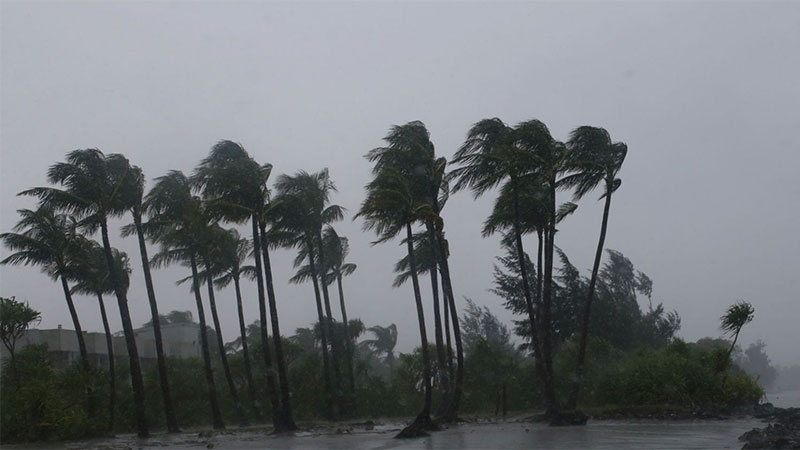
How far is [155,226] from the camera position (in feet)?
121

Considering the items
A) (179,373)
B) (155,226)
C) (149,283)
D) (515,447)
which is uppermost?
(155,226)

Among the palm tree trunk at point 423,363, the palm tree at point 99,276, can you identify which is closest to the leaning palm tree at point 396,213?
the palm tree trunk at point 423,363

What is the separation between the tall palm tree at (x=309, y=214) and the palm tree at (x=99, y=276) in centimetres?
956

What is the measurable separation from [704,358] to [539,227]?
394 inches

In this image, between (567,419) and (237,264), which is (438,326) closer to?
(567,419)

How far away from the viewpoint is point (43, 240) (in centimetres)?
3366

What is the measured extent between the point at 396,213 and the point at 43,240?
1631cm

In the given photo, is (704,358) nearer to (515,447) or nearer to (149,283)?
(515,447)

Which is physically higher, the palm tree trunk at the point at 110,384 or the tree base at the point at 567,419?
the palm tree trunk at the point at 110,384

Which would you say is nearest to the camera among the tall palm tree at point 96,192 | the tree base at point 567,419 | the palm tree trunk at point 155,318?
the tree base at point 567,419

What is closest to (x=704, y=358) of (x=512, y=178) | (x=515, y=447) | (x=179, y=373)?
(x=512, y=178)

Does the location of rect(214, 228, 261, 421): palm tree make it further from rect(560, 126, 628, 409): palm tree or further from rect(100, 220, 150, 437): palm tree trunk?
rect(560, 126, 628, 409): palm tree

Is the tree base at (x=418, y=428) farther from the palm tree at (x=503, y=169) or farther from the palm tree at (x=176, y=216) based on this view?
the palm tree at (x=176, y=216)

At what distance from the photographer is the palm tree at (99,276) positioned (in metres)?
36.5
